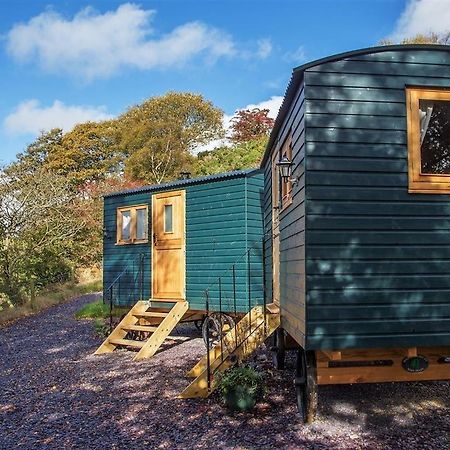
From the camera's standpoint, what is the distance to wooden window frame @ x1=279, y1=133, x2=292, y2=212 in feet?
17.0

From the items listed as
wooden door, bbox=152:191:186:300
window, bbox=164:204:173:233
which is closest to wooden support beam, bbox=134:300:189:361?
wooden door, bbox=152:191:186:300

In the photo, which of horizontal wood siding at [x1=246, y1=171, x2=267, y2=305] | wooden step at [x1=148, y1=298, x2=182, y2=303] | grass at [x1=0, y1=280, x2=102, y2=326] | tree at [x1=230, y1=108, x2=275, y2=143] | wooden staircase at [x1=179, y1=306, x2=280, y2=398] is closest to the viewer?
wooden staircase at [x1=179, y1=306, x2=280, y2=398]

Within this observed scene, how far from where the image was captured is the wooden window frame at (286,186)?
518 centimetres

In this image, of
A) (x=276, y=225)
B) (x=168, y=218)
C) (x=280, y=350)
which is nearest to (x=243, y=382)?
(x=280, y=350)

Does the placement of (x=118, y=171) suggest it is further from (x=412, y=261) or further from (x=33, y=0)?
(x=412, y=261)

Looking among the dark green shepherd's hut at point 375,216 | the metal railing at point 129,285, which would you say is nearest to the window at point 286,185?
the dark green shepherd's hut at point 375,216

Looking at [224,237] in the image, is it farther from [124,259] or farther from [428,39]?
[428,39]

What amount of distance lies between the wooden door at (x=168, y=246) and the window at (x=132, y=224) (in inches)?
11.9

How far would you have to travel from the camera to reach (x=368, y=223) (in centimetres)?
406

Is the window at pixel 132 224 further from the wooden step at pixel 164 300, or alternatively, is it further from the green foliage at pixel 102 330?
the green foliage at pixel 102 330

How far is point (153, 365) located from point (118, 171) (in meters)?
20.1

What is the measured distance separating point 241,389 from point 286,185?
2.41m

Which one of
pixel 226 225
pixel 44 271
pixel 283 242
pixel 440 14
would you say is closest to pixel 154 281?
pixel 226 225

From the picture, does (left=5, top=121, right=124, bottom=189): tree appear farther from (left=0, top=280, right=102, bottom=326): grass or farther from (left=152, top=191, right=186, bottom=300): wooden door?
(left=152, top=191, right=186, bottom=300): wooden door
